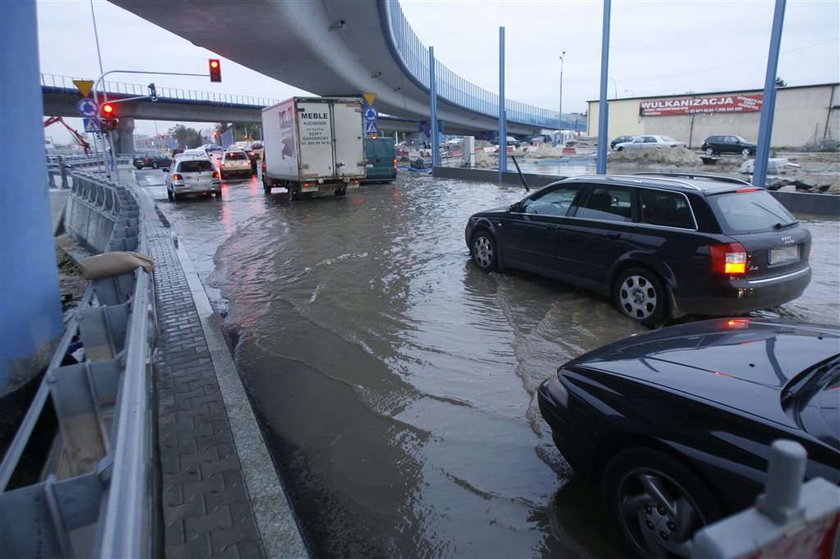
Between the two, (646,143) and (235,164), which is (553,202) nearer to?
(235,164)

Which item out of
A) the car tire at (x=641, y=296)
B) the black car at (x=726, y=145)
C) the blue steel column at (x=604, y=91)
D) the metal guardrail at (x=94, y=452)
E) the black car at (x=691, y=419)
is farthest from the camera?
the black car at (x=726, y=145)

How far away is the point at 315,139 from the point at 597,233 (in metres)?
15.3

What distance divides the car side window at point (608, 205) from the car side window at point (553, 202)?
0.28 m

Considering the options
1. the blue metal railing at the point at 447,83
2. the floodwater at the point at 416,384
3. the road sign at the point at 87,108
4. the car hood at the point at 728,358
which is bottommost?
the floodwater at the point at 416,384

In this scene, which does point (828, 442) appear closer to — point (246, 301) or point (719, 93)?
point (246, 301)

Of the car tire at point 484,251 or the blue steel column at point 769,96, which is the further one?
the blue steel column at point 769,96

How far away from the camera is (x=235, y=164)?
35.3 metres

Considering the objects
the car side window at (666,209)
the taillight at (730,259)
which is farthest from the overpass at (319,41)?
the taillight at (730,259)

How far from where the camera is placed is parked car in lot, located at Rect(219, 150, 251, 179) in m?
35.2

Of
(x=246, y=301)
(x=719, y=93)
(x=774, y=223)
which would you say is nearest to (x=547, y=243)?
(x=774, y=223)

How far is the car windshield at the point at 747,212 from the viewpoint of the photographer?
5.70 meters

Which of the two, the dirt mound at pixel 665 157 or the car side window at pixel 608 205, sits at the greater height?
the dirt mound at pixel 665 157

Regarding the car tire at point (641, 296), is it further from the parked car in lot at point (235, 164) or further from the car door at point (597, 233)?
the parked car in lot at point (235, 164)

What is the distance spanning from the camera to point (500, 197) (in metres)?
19.7
